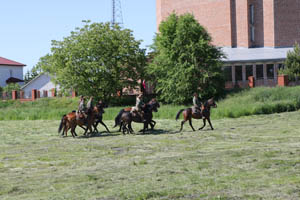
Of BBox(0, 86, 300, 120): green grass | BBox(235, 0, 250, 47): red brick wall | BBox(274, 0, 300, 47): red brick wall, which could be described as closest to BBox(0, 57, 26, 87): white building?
BBox(235, 0, 250, 47): red brick wall

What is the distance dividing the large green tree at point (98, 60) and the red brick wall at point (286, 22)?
17573 mm

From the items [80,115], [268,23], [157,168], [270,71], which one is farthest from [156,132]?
[268,23]

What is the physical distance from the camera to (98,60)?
43750 millimetres

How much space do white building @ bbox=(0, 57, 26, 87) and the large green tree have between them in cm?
3804

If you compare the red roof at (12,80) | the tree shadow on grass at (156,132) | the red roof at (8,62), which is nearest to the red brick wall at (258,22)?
the tree shadow on grass at (156,132)

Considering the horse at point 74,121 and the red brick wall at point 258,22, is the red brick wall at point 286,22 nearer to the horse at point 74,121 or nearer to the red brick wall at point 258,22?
the red brick wall at point 258,22

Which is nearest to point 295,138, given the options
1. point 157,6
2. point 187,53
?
point 187,53

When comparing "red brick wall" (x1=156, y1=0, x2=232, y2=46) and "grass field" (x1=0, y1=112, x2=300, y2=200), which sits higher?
"red brick wall" (x1=156, y1=0, x2=232, y2=46)

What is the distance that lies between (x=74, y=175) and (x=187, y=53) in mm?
30953

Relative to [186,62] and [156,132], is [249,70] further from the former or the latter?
[156,132]

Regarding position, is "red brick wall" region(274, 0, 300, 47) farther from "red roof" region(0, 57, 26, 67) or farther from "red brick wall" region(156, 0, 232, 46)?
"red roof" region(0, 57, 26, 67)

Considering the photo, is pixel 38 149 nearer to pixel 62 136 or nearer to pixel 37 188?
pixel 62 136

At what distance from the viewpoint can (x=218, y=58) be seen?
41.3 meters

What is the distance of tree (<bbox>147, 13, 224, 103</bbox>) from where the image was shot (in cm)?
4022
